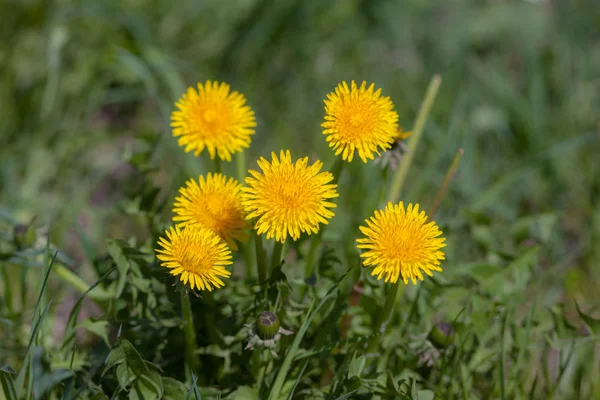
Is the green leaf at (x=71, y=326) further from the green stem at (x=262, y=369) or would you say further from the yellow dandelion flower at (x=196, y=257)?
the green stem at (x=262, y=369)

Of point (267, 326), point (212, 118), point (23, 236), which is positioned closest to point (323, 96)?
point (212, 118)

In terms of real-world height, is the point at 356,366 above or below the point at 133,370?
above

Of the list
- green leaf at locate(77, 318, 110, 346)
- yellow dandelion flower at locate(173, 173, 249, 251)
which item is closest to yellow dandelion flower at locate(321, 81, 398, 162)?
yellow dandelion flower at locate(173, 173, 249, 251)

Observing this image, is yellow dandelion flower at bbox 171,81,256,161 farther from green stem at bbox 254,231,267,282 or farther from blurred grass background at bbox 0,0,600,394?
blurred grass background at bbox 0,0,600,394

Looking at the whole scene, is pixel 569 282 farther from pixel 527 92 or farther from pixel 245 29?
pixel 245 29

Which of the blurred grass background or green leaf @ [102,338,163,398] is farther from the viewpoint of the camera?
the blurred grass background

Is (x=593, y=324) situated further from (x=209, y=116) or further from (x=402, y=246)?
(x=209, y=116)
